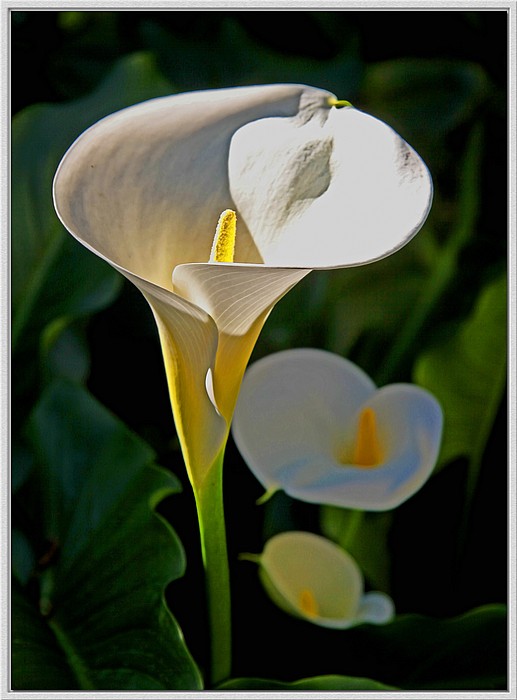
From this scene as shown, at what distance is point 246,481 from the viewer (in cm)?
75

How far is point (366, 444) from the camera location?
25.6 inches

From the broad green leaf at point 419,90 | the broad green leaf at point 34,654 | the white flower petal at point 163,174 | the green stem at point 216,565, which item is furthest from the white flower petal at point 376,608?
the broad green leaf at point 419,90

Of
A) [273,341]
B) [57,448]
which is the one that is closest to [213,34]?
[273,341]

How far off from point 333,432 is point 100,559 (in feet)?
0.76

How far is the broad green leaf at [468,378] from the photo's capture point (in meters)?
0.77

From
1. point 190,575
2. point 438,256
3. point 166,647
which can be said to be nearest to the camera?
point 166,647

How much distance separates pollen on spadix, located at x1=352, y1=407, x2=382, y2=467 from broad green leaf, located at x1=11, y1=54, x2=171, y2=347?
27cm

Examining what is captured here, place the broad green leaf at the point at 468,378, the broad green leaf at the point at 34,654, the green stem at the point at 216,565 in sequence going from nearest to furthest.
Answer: the green stem at the point at 216,565 < the broad green leaf at the point at 34,654 < the broad green leaf at the point at 468,378

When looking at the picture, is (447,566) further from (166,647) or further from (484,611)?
(166,647)

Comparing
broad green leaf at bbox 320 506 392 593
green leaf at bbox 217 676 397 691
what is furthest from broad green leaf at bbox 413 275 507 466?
green leaf at bbox 217 676 397 691

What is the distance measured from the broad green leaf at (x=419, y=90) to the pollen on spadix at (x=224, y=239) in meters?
0.40

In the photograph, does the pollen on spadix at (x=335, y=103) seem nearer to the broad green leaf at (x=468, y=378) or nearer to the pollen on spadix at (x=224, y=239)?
the pollen on spadix at (x=224, y=239)

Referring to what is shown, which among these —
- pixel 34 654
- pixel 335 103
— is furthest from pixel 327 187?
pixel 34 654

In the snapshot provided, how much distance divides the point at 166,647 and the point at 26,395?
0.27 m
